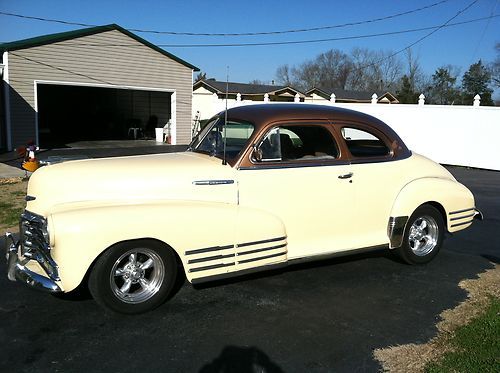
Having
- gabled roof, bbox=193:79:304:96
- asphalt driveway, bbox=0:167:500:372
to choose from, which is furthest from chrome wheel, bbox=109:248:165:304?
gabled roof, bbox=193:79:304:96

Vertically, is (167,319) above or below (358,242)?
below

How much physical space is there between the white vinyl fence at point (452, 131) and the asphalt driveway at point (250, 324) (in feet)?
43.2

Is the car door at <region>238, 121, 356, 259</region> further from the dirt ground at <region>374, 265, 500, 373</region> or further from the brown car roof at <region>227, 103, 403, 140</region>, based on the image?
the dirt ground at <region>374, 265, 500, 373</region>

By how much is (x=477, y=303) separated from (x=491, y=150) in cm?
1427

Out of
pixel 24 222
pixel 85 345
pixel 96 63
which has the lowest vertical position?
pixel 85 345

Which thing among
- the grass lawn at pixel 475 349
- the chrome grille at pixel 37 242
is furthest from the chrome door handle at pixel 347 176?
the chrome grille at pixel 37 242

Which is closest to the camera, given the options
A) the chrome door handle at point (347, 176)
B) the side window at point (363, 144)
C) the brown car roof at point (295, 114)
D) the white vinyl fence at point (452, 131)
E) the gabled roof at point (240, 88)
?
the brown car roof at point (295, 114)

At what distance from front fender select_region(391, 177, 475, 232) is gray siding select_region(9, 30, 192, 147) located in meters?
17.8

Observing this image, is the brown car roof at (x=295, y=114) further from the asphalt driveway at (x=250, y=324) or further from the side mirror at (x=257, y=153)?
the asphalt driveway at (x=250, y=324)

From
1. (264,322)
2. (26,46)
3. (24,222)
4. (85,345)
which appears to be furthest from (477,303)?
(26,46)

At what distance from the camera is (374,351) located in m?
3.52

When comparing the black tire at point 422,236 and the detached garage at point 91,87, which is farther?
the detached garage at point 91,87

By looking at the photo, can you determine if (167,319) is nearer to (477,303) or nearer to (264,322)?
(264,322)

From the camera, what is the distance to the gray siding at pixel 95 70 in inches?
751
